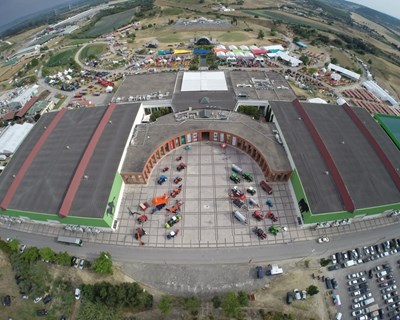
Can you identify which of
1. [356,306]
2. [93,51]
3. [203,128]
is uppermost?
[93,51]

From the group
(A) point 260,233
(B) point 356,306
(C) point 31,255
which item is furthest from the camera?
(A) point 260,233

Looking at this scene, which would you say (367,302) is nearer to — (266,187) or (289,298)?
(289,298)

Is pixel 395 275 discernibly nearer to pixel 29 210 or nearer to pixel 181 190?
pixel 181 190

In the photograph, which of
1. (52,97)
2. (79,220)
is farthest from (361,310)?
(52,97)

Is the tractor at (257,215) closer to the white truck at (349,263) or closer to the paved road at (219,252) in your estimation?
the paved road at (219,252)

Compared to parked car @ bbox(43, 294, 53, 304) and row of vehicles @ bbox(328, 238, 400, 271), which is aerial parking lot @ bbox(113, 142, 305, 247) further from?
parked car @ bbox(43, 294, 53, 304)

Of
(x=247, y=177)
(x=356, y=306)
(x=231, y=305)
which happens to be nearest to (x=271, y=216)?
(x=247, y=177)

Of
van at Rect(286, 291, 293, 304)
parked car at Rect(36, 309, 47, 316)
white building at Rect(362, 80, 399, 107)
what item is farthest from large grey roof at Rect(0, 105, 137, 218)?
white building at Rect(362, 80, 399, 107)
